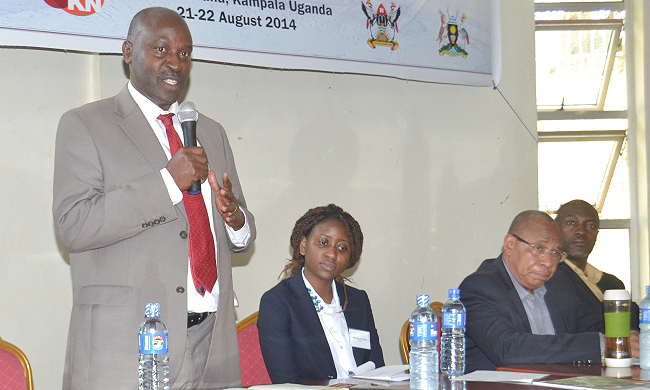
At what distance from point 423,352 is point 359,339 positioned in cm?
113

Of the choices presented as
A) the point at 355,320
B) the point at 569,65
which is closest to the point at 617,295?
the point at 355,320

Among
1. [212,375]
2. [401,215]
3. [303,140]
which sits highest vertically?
[303,140]

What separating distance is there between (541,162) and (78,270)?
4352 mm

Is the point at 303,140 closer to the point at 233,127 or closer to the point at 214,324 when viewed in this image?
the point at 233,127

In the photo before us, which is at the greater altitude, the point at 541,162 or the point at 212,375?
the point at 541,162

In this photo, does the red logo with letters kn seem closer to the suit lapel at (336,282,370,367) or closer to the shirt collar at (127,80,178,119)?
the shirt collar at (127,80,178,119)

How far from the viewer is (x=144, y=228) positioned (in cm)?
245

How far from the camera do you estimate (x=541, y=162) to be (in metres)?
6.12

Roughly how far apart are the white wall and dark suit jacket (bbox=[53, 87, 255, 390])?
1230 millimetres

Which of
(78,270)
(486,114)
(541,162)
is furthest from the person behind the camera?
(541,162)

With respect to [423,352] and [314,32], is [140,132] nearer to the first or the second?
[423,352]

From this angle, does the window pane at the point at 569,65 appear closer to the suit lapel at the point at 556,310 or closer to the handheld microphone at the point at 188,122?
the suit lapel at the point at 556,310

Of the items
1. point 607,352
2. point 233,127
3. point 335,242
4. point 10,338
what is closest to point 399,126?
point 233,127

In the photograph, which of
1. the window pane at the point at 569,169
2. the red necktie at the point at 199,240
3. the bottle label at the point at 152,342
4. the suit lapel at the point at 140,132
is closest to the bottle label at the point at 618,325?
the red necktie at the point at 199,240
